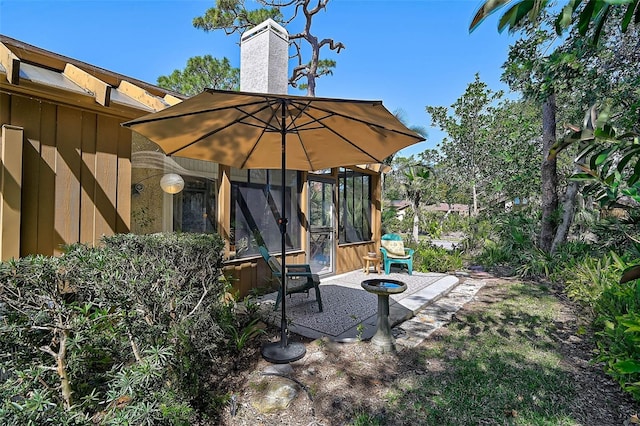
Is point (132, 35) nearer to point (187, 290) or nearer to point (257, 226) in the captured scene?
point (257, 226)

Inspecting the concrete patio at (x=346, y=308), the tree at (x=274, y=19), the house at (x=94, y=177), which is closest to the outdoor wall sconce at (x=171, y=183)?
the house at (x=94, y=177)

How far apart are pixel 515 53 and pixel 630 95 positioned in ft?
7.64

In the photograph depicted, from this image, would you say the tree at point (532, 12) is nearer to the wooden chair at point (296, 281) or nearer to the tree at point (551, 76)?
the tree at point (551, 76)

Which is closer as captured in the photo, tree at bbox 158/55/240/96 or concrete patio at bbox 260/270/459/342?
concrete patio at bbox 260/270/459/342

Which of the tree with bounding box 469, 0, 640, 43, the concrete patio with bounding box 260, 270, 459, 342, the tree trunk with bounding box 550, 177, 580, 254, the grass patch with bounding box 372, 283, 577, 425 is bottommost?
the grass patch with bounding box 372, 283, 577, 425

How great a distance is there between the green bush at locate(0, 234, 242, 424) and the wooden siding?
1457 mm

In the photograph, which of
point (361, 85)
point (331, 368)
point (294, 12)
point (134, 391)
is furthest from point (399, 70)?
point (134, 391)

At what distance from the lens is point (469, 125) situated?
16109mm

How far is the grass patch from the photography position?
2.33 metres

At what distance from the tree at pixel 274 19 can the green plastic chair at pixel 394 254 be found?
343 inches

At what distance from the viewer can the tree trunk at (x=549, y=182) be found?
761 cm

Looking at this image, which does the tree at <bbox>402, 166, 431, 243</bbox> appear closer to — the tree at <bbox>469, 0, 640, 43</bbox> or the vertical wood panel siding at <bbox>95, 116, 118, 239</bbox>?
the vertical wood panel siding at <bbox>95, 116, 118, 239</bbox>

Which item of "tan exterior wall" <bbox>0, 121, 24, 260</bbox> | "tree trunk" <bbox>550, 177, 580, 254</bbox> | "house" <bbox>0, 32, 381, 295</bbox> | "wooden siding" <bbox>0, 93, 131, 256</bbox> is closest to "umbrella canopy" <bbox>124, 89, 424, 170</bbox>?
"house" <bbox>0, 32, 381, 295</bbox>

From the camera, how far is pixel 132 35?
870 cm
